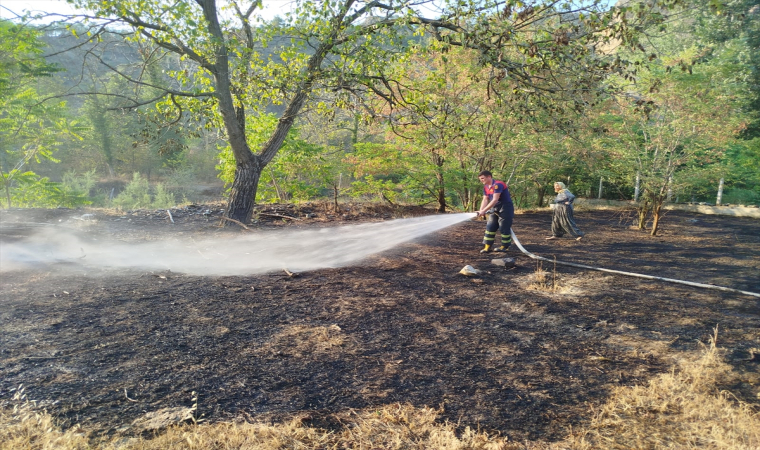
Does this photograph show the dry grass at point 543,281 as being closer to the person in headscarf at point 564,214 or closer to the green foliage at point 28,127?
the person in headscarf at point 564,214

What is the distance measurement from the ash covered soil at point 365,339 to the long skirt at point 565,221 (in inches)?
106

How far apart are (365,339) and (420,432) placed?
1.55 m

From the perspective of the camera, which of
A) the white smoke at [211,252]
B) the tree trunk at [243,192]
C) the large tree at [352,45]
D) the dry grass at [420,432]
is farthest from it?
the tree trunk at [243,192]

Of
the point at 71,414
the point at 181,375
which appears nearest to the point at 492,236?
the point at 181,375

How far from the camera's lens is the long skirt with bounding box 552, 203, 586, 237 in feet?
34.0

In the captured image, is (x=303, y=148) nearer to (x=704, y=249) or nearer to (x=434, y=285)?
(x=434, y=285)

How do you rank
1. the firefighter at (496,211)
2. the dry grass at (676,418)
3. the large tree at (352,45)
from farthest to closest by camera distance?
the firefighter at (496,211), the large tree at (352,45), the dry grass at (676,418)

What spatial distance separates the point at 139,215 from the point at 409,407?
11.0 m

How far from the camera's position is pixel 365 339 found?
4148 mm

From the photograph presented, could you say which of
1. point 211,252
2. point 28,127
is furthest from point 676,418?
point 28,127

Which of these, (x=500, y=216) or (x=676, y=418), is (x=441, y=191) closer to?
(x=500, y=216)

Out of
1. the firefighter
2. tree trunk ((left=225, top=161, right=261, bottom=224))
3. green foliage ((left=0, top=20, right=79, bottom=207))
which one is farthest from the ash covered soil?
green foliage ((left=0, top=20, right=79, bottom=207))

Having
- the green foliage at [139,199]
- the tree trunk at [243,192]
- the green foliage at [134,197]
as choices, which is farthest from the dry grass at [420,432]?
the green foliage at [134,197]

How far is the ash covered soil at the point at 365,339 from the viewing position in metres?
2.98
